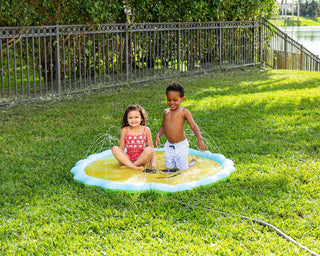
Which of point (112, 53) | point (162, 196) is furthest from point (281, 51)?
point (162, 196)

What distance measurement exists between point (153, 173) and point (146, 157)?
20 cm

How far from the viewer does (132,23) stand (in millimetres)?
11891

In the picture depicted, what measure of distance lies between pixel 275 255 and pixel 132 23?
945 cm

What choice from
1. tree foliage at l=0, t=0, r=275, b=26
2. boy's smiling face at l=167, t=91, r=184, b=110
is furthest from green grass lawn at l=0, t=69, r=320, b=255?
tree foliage at l=0, t=0, r=275, b=26

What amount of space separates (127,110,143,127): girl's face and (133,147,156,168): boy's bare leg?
35 centimetres

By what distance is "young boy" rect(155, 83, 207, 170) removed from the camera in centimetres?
517

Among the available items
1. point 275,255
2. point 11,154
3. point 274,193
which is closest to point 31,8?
point 11,154

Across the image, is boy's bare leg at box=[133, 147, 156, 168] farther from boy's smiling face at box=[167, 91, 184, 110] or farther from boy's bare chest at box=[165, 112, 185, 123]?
boy's smiling face at box=[167, 91, 184, 110]

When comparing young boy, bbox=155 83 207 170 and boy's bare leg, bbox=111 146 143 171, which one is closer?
young boy, bbox=155 83 207 170

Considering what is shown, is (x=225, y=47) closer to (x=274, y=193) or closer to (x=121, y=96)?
(x=121, y=96)

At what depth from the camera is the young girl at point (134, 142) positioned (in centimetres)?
529

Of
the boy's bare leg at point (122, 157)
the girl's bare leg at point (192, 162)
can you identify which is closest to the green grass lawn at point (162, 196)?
the girl's bare leg at point (192, 162)

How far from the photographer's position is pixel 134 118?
535 cm

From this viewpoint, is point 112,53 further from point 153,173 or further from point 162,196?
point 162,196
